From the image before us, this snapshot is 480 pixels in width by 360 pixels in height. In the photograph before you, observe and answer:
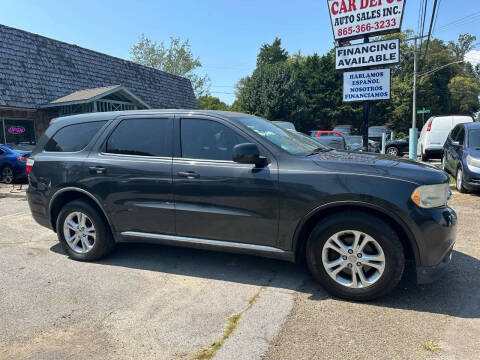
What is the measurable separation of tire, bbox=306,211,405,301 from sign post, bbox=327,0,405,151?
656 centimetres

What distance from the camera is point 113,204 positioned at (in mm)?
4082

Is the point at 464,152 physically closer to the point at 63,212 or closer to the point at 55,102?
the point at 63,212

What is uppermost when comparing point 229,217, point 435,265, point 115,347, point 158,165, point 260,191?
point 158,165

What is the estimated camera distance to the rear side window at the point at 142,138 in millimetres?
3963

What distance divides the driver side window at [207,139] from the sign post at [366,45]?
6.35m

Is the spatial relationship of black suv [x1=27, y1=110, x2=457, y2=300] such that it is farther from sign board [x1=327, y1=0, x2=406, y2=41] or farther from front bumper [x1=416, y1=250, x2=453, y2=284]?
sign board [x1=327, y1=0, x2=406, y2=41]

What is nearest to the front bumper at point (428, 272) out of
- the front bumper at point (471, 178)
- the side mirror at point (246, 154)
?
the side mirror at point (246, 154)

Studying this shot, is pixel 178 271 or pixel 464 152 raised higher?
pixel 464 152

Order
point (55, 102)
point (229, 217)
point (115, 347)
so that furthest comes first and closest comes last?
point (55, 102) → point (229, 217) → point (115, 347)

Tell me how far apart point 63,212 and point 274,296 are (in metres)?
2.76

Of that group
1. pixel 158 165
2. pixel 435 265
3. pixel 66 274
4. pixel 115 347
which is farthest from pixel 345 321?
pixel 66 274

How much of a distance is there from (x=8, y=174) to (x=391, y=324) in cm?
1161

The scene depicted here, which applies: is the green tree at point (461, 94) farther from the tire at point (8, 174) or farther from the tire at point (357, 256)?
the tire at point (357, 256)

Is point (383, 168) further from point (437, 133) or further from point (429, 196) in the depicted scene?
point (437, 133)
